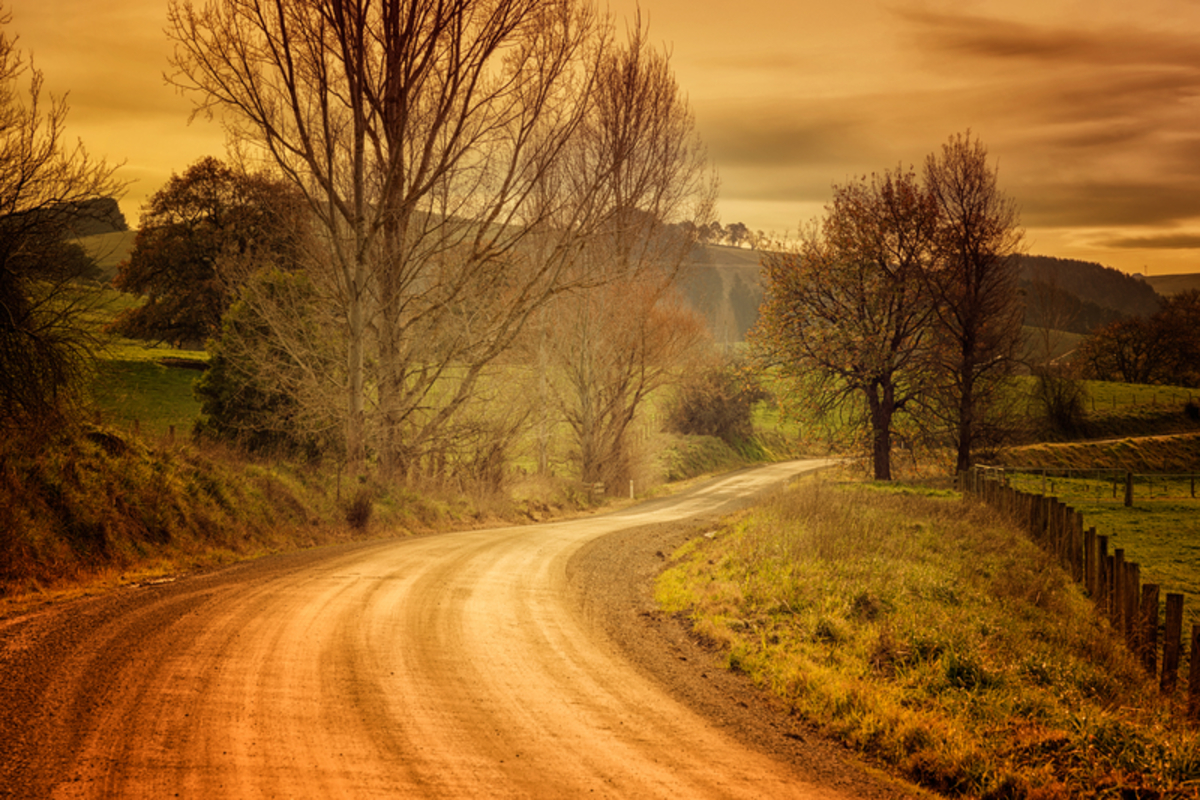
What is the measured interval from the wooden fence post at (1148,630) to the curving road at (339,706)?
20.6 ft

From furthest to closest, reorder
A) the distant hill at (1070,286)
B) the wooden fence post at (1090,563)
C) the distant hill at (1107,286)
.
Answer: the distant hill at (1107,286) < the distant hill at (1070,286) < the wooden fence post at (1090,563)

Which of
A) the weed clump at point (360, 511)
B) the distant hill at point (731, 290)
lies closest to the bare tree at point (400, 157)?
the weed clump at point (360, 511)

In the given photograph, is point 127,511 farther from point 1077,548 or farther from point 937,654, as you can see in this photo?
point 1077,548

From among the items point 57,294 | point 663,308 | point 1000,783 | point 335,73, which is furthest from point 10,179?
point 663,308

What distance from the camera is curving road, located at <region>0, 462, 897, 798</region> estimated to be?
4.66 metres

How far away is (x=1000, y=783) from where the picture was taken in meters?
4.97

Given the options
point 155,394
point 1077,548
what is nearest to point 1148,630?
point 1077,548

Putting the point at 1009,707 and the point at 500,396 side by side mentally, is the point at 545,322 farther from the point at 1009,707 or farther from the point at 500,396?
the point at 1009,707

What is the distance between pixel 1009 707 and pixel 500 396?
20831 mm

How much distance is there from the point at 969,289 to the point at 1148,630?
2562cm

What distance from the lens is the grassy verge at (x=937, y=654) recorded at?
204 inches

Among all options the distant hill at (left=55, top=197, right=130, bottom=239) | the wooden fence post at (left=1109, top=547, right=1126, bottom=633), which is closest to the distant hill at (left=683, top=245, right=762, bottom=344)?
the distant hill at (left=55, top=197, right=130, bottom=239)

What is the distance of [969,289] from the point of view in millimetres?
32000

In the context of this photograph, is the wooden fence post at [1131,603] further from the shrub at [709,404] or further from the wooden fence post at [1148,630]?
the shrub at [709,404]
